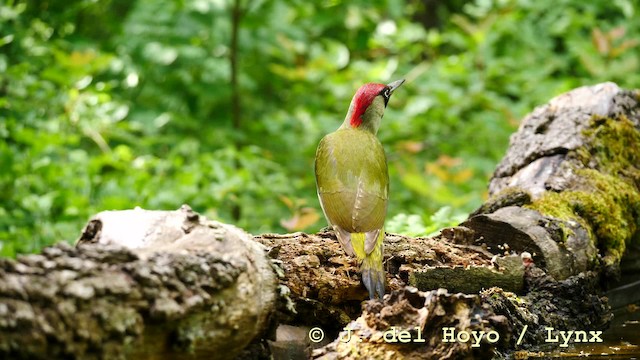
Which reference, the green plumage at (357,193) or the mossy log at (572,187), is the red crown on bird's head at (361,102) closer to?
the green plumage at (357,193)

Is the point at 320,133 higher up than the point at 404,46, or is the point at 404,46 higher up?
the point at 404,46

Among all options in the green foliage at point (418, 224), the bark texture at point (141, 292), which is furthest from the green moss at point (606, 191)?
Answer: the bark texture at point (141, 292)

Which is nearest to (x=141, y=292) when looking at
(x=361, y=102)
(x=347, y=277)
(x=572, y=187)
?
(x=347, y=277)

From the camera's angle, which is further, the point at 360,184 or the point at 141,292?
the point at 360,184

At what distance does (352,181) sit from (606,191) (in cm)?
143

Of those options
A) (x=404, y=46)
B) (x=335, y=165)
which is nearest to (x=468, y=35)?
(x=404, y=46)

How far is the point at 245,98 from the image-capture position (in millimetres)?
8172

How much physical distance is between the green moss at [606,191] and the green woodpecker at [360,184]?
2.64ft

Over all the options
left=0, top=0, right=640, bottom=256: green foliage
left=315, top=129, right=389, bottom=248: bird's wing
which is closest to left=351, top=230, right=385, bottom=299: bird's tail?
left=315, top=129, right=389, bottom=248: bird's wing

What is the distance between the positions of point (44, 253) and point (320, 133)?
5.69m

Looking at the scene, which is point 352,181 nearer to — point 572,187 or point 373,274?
point 373,274

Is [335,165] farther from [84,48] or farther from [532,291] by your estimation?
[84,48]

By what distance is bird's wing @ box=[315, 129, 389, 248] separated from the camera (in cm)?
289

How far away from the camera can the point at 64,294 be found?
157 centimetres
